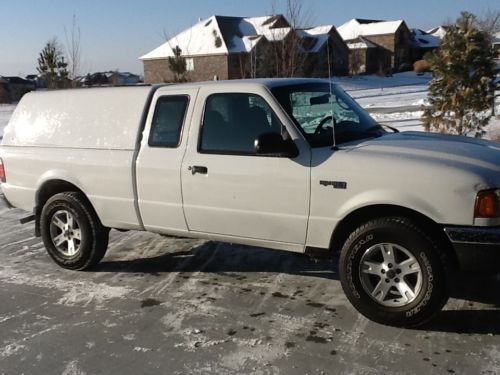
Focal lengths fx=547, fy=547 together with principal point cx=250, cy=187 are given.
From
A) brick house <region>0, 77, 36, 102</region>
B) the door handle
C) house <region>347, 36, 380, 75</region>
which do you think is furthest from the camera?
house <region>347, 36, 380, 75</region>

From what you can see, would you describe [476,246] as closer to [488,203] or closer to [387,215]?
[488,203]

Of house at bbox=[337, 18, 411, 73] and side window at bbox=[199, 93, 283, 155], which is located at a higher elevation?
house at bbox=[337, 18, 411, 73]

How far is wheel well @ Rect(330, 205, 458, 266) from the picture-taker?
12.9 ft

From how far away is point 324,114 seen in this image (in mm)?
4762

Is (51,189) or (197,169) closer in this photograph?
(197,169)

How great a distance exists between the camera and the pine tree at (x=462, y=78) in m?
10.1

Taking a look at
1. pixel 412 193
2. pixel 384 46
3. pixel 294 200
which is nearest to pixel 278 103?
pixel 294 200

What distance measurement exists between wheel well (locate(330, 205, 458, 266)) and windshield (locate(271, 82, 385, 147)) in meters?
0.63

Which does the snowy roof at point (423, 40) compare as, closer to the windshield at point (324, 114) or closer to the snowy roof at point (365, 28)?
the snowy roof at point (365, 28)

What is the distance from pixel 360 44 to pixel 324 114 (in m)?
57.1

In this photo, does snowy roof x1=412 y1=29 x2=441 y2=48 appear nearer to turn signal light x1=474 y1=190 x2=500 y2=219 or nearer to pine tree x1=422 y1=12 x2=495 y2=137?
pine tree x1=422 y1=12 x2=495 y2=137

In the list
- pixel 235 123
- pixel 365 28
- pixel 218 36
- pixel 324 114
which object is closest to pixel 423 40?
pixel 365 28

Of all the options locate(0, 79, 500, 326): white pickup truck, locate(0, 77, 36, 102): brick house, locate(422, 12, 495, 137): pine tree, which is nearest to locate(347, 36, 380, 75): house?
locate(0, 77, 36, 102): brick house

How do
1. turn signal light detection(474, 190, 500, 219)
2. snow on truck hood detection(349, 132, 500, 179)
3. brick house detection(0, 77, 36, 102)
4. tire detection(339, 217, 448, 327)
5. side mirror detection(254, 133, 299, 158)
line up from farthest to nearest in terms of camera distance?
brick house detection(0, 77, 36, 102) < side mirror detection(254, 133, 299, 158) < tire detection(339, 217, 448, 327) < snow on truck hood detection(349, 132, 500, 179) < turn signal light detection(474, 190, 500, 219)
